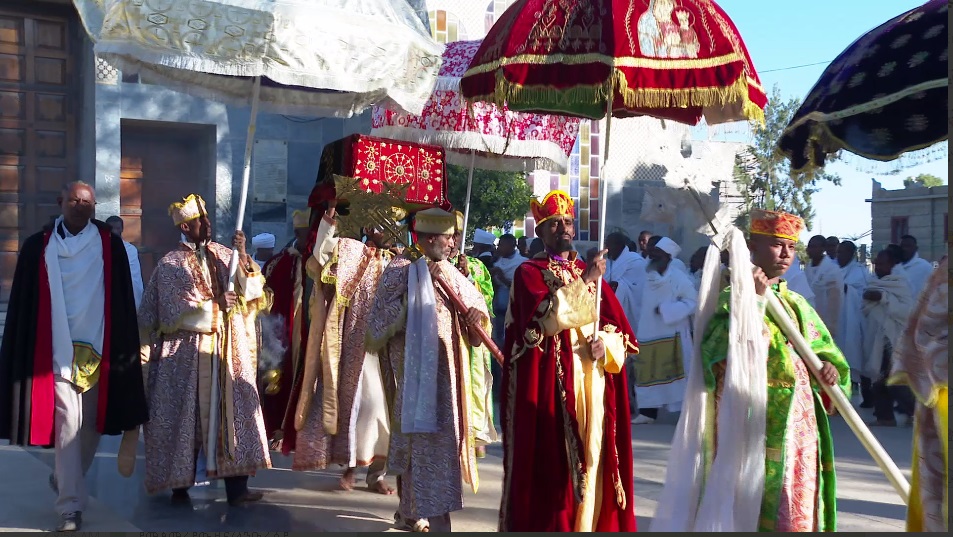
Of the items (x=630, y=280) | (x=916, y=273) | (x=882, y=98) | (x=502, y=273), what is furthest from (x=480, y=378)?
(x=916, y=273)

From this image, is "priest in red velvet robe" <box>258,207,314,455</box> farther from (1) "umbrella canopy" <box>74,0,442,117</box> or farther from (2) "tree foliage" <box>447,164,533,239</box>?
(2) "tree foliage" <box>447,164,533,239</box>

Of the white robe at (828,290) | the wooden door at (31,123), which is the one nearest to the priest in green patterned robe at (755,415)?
the white robe at (828,290)

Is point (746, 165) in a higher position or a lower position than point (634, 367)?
higher

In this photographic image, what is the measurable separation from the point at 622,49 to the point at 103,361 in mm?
3501

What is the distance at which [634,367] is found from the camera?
34.8ft

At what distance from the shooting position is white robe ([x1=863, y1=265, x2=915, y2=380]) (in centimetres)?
1027

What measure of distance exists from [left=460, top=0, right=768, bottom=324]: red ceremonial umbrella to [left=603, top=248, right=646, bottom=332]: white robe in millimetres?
6256

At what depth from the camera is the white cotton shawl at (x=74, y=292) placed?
19.1ft

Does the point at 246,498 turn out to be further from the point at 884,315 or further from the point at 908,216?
the point at 908,216

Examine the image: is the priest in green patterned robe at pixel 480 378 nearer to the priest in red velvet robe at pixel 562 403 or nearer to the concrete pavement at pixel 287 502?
the concrete pavement at pixel 287 502

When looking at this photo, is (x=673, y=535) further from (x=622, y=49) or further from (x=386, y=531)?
(x=622, y=49)

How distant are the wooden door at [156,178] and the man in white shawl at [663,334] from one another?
689 centimetres

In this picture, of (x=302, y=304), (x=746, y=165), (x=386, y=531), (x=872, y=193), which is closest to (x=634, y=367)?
(x=302, y=304)

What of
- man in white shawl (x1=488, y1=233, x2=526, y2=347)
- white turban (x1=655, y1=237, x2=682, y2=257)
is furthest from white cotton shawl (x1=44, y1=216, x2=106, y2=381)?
white turban (x1=655, y1=237, x2=682, y2=257)
